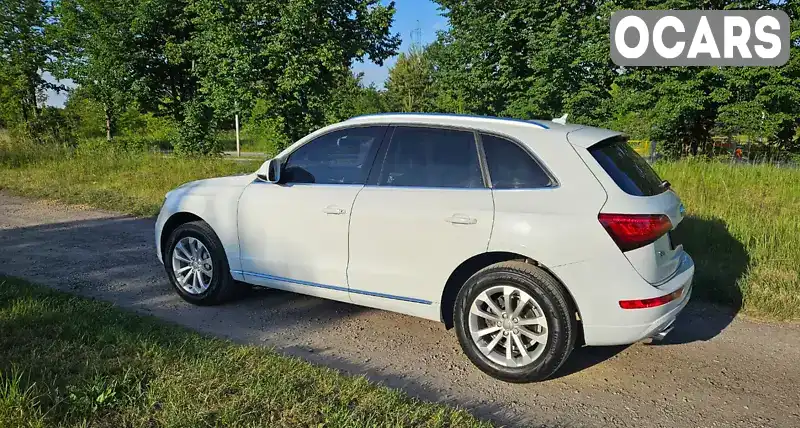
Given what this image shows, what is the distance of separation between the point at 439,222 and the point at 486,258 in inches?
15.7

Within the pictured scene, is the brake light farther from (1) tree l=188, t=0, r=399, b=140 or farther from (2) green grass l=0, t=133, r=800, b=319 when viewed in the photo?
(1) tree l=188, t=0, r=399, b=140

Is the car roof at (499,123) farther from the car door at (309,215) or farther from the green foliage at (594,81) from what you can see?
the green foliage at (594,81)

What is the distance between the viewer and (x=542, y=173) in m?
3.47

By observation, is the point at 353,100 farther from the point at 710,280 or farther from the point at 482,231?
the point at 482,231

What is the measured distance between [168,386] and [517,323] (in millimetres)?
2111

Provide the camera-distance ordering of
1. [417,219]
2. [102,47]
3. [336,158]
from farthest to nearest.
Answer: [102,47]
[336,158]
[417,219]

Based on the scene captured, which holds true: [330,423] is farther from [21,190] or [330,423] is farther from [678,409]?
[21,190]

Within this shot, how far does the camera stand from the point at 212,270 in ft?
15.8

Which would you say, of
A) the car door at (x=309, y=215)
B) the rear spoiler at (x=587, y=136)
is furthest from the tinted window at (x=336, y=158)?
the rear spoiler at (x=587, y=136)

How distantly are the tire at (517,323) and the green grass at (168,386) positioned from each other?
67cm

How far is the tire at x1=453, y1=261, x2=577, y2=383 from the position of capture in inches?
130

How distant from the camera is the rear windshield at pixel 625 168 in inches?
134

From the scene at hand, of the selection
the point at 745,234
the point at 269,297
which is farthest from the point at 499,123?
the point at 745,234

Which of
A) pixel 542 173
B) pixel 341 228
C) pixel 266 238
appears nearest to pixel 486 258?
pixel 542 173
